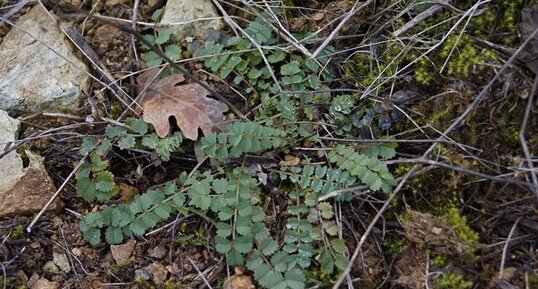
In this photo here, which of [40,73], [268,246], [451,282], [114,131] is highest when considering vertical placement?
[40,73]

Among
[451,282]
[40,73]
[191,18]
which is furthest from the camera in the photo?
[191,18]

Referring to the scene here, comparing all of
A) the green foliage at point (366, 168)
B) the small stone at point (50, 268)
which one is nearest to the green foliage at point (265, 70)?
the green foliage at point (366, 168)

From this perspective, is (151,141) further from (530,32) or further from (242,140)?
(530,32)

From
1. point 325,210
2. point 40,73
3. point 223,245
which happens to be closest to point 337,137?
point 325,210

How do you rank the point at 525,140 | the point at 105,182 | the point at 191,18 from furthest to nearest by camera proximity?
the point at 191,18 → the point at 105,182 → the point at 525,140

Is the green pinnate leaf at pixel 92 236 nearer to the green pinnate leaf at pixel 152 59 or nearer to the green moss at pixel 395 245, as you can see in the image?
the green pinnate leaf at pixel 152 59

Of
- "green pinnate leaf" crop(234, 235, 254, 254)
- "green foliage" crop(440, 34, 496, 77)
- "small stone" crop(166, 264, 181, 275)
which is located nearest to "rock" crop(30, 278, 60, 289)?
"small stone" crop(166, 264, 181, 275)

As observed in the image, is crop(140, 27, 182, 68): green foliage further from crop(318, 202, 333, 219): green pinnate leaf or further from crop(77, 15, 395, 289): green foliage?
crop(318, 202, 333, 219): green pinnate leaf

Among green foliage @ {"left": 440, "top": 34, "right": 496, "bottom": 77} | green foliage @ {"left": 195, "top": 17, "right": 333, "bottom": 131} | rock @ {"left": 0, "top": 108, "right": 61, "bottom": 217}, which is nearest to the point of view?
green foliage @ {"left": 440, "top": 34, "right": 496, "bottom": 77}
